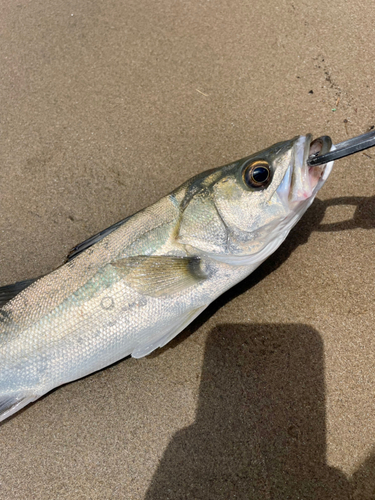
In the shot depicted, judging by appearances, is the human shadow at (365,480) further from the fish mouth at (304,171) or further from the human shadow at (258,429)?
the fish mouth at (304,171)

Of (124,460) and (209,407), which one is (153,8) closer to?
(209,407)

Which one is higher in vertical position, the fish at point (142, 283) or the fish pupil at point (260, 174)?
the fish pupil at point (260, 174)

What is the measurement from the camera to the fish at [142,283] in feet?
6.99

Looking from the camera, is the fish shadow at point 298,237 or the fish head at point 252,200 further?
the fish shadow at point 298,237

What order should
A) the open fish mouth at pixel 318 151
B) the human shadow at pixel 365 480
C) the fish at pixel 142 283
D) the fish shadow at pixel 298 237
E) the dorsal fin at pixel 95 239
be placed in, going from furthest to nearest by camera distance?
the fish shadow at pixel 298 237
the dorsal fin at pixel 95 239
the human shadow at pixel 365 480
the fish at pixel 142 283
the open fish mouth at pixel 318 151

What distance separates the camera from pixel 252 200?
2.05 meters

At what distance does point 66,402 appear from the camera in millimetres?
2615

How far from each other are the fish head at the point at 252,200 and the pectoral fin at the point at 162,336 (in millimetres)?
460

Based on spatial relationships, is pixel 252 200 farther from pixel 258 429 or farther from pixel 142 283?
pixel 258 429

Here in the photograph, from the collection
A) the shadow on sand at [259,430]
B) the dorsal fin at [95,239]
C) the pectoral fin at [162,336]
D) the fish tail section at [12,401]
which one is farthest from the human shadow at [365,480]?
the dorsal fin at [95,239]

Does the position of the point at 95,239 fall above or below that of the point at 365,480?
above

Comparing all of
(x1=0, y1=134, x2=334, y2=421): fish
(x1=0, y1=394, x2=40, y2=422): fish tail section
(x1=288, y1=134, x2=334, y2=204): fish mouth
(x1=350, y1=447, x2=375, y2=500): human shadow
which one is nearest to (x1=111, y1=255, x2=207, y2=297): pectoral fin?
(x1=0, y1=134, x2=334, y2=421): fish

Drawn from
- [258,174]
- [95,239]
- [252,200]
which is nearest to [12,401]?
[95,239]

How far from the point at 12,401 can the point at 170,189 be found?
2049 mm
